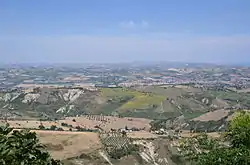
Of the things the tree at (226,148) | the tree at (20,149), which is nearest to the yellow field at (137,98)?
the tree at (226,148)

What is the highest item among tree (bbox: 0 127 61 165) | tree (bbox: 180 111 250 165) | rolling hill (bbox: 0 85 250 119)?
tree (bbox: 0 127 61 165)

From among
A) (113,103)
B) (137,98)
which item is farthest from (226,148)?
(137,98)

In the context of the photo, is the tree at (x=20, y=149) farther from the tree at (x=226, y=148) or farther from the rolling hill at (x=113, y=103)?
the rolling hill at (x=113, y=103)

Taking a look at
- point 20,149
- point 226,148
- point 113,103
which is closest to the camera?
point 20,149

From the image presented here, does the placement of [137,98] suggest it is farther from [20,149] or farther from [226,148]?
[20,149]

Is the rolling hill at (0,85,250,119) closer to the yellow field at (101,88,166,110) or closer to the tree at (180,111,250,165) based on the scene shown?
the yellow field at (101,88,166,110)

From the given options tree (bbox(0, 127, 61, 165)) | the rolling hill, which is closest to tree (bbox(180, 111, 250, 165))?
tree (bbox(0, 127, 61, 165))
